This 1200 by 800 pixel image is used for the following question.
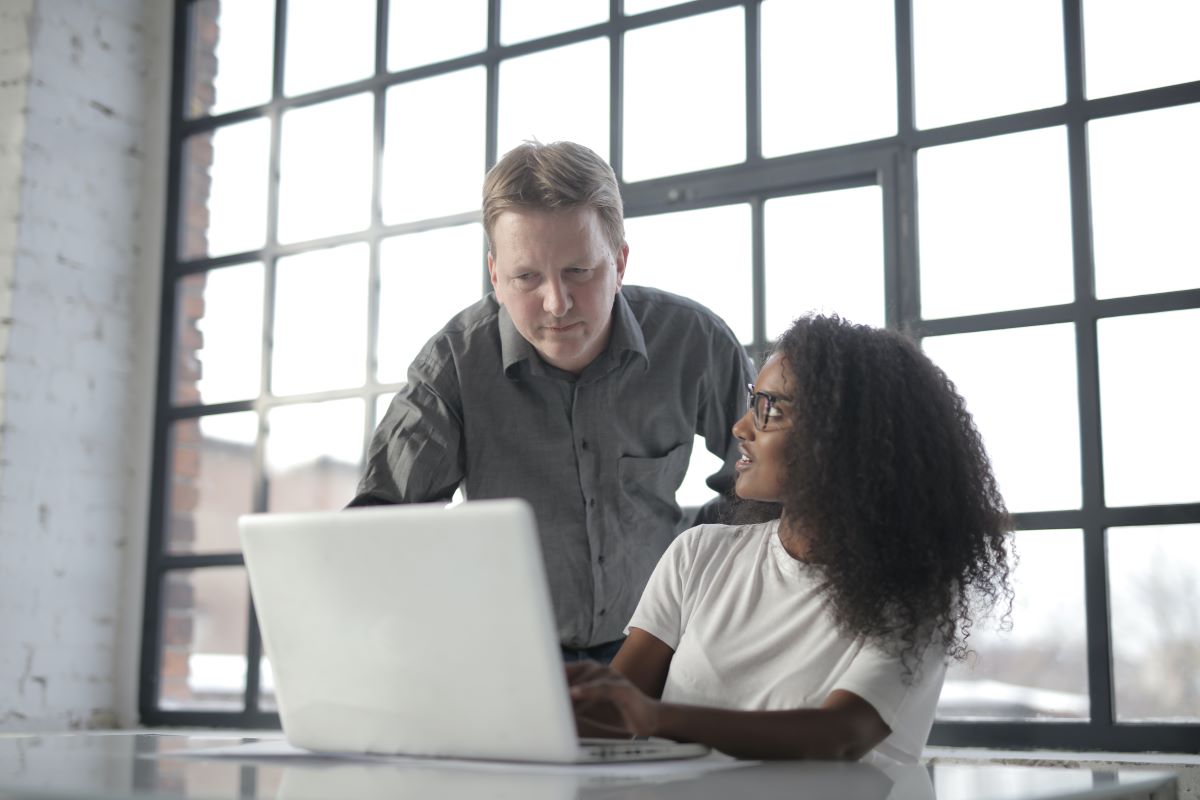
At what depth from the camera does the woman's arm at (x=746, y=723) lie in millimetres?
1113

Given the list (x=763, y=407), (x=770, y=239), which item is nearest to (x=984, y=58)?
(x=770, y=239)

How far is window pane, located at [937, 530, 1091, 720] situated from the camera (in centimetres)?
230

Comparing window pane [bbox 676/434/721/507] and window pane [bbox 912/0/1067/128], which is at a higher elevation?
window pane [bbox 912/0/1067/128]

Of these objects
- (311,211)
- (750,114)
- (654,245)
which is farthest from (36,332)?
(750,114)

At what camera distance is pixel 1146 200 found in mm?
2318

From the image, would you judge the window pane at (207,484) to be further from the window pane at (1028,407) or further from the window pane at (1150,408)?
the window pane at (1150,408)

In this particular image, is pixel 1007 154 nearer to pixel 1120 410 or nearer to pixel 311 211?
pixel 1120 410

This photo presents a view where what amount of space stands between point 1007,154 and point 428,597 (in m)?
1.87

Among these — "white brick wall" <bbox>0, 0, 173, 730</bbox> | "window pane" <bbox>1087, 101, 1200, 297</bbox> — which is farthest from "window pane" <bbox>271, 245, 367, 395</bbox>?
"window pane" <bbox>1087, 101, 1200, 297</bbox>

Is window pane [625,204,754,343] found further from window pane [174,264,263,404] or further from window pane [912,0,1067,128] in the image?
window pane [174,264,263,404]

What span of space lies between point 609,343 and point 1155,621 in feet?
3.51

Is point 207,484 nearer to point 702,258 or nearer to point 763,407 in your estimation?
point 702,258

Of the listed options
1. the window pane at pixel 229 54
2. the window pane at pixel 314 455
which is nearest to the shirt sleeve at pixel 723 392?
the window pane at pixel 314 455

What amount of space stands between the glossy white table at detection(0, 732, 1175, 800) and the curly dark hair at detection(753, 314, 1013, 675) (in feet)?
0.67
